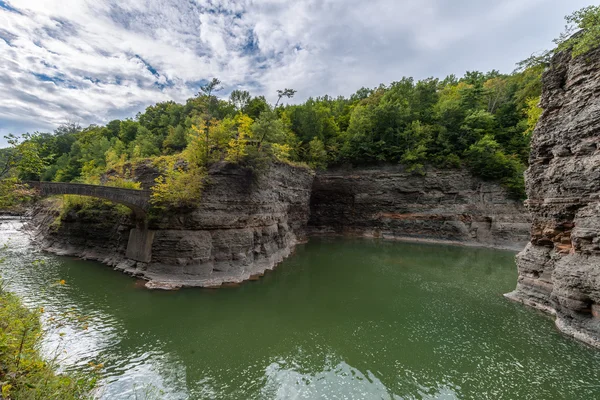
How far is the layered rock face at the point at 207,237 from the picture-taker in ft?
46.8

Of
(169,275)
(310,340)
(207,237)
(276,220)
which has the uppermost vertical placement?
(276,220)

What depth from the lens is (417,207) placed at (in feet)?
101

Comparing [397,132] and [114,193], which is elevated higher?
[397,132]

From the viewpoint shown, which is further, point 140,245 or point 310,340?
point 140,245

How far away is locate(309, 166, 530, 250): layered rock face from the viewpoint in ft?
88.7

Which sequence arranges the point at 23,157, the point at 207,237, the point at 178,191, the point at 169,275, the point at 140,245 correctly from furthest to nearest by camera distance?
the point at 140,245
the point at 207,237
the point at 178,191
the point at 169,275
the point at 23,157

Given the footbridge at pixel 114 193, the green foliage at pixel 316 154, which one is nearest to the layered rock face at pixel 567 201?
the footbridge at pixel 114 193

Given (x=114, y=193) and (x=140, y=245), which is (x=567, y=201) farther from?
(x=114, y=193)

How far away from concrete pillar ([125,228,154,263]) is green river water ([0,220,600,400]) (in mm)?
1380

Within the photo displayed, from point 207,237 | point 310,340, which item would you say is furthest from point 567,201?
point 207,237

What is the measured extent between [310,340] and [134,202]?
12795 millimetres

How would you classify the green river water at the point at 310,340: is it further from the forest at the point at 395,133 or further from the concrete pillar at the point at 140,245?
the forest at the point at 395,133

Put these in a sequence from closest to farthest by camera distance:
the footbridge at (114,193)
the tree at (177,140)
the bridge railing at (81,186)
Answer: the bridge railing at (81,186)
the footbridge at (114,193)
the tree at (177,140)

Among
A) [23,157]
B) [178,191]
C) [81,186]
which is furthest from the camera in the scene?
[178,191]
